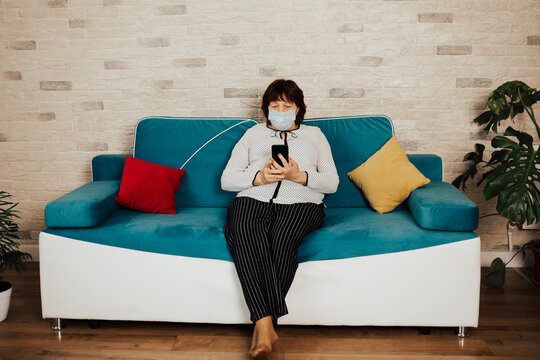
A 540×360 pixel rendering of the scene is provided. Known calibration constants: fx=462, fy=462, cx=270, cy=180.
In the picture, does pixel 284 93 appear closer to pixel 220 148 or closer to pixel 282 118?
pixel 282 118

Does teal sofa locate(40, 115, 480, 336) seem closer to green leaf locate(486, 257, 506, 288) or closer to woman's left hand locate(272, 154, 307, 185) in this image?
woman's left hand locate(272, 154, 307, 185)

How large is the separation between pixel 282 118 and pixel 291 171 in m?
0.33

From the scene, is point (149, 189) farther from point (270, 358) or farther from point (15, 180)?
point (15, 180)

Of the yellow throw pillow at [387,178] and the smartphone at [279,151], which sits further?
the yellow throw pillow at [387,178]

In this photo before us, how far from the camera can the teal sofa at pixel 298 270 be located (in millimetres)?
1948

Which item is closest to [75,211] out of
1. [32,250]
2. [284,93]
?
[284,93]

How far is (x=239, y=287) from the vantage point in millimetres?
1992

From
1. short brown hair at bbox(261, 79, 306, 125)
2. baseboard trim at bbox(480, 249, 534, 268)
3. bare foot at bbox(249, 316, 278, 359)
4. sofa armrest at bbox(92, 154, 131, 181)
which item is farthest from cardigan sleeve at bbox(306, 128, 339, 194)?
baseboard trim at bbox(480, 249, 534, 268)

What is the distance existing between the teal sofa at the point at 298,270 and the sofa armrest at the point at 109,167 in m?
0.44

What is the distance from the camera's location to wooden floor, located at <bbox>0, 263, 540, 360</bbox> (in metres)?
1.88

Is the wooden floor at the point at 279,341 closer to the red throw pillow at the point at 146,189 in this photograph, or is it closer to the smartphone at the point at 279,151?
the red throw pillow at the point at 146,189

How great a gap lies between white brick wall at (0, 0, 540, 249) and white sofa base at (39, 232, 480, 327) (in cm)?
105

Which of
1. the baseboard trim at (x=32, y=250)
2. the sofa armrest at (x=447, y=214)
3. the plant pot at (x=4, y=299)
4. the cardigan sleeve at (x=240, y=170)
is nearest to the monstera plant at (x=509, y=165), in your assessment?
the sofa armrest at (x=447, y=214)

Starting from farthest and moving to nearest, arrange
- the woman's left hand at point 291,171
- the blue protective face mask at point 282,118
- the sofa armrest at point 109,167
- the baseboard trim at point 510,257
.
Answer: the baseboard trim at point 510,257 → the sofa armrest at point 109,167 → the blue protective face mask at point 282,118 → the woman's left hand at point 291,171
